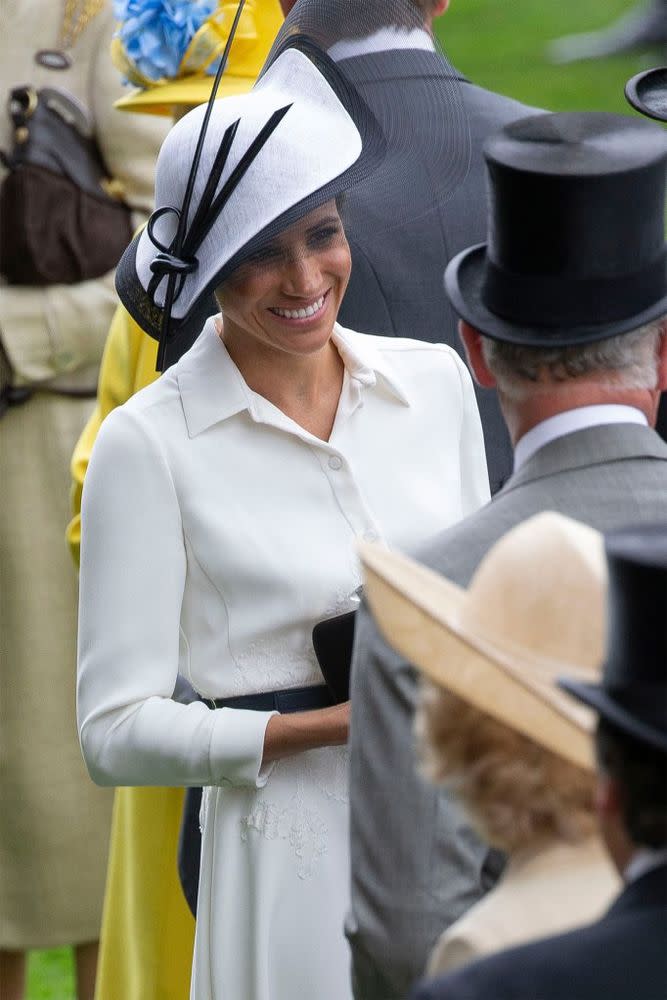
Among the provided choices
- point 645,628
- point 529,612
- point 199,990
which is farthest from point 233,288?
point 645,628

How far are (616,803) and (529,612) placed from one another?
25 cm

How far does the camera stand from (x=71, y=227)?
181 inches

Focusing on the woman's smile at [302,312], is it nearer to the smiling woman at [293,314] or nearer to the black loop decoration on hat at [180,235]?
the smiling woman at [293,314]

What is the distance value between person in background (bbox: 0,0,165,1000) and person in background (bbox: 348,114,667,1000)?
7.76ft

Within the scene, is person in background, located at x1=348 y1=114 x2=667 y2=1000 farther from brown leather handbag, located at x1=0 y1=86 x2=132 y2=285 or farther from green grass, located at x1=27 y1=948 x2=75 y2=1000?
green grass, located at x1=27 y1=948 x2=75 y2=1000

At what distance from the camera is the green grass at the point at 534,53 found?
13461 millimetres

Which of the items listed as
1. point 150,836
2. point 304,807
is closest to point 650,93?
point 304,807

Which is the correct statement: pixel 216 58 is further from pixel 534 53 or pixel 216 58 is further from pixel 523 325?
pixel 534 53

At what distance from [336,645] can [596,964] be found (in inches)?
51.6

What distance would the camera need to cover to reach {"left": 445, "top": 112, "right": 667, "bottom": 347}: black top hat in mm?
2389

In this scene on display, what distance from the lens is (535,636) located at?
6.12ft

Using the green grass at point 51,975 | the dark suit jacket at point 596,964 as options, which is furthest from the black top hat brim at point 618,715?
the green grass at point 51,975

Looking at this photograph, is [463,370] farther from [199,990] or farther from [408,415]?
[199,990]

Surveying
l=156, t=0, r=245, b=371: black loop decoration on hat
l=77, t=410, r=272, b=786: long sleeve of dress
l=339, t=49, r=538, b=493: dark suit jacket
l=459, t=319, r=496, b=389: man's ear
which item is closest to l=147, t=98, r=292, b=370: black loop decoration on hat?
l=156, t=0, r=245, b=371: black loop decoration on hat
